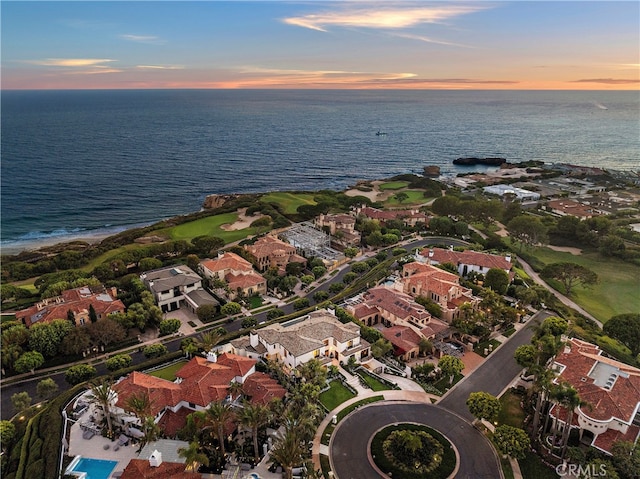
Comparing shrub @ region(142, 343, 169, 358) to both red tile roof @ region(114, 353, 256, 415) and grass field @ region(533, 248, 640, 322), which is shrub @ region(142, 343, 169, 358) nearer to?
red tile roof @ region(114, 353, 256, 415)

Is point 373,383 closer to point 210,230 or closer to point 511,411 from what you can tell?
point 511,411

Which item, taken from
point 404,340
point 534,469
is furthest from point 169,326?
point 534,469

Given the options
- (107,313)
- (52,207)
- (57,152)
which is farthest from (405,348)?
(57,152)

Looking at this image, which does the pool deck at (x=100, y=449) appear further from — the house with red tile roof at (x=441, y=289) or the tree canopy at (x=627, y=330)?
the tree canopy at (x=627, y=330)

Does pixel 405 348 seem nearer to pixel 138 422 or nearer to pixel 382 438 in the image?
pixel 382 438

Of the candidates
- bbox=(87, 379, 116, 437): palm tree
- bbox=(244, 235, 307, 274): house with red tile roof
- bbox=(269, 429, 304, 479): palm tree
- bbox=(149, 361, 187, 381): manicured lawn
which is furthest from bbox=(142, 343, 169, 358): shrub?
bbox=(244, 235, 307, 274): house with red tile roof
